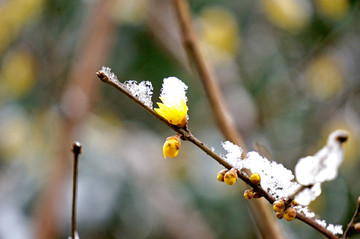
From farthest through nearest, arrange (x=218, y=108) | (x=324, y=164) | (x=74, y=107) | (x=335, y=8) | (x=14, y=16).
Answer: (x=14, y=16) → (x=335, y=8) → (x=74, y=107) → (x=218, y=108) → (x=324, y=164)

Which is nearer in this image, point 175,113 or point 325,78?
point 175,113

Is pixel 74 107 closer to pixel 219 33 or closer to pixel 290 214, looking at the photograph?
pixel 219 33

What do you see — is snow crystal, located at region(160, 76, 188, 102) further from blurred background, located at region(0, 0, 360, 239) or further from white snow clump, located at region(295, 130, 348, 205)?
blurred background, located at region(0, 0, 360, 239)

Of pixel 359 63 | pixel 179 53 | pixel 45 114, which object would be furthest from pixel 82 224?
pixel 359 63

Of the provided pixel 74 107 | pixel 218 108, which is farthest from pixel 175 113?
pixel 74 107

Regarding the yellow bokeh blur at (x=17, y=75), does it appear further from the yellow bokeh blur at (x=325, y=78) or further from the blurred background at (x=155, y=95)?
the yellow bokeh blur at (x=325, y=78)

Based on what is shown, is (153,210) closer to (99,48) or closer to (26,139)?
(26,139)

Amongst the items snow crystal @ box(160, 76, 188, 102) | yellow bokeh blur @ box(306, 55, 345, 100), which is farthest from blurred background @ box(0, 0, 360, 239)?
snow crystal @ box(160, 76, 188, 102)

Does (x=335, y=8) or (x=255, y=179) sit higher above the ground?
(x=335, y=8)

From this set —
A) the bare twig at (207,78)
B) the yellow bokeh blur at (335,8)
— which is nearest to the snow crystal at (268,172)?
the bare twig at (207,78)
